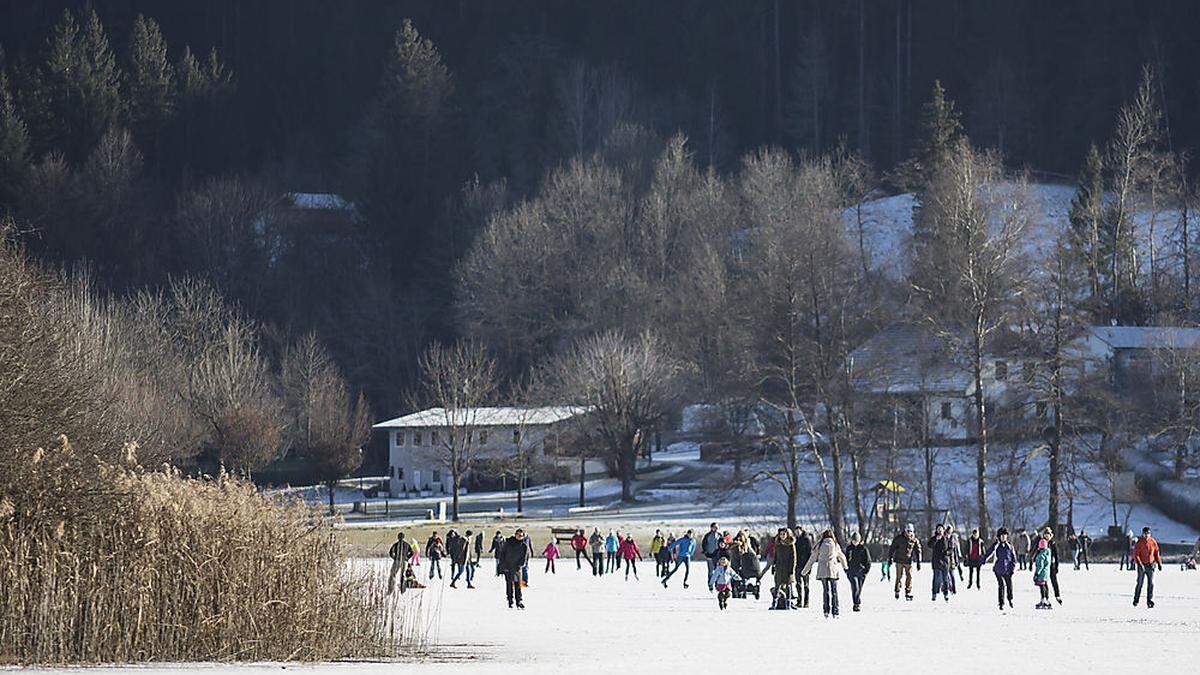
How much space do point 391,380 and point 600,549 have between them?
53273 mm

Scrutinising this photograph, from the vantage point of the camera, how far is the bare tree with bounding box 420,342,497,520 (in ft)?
231

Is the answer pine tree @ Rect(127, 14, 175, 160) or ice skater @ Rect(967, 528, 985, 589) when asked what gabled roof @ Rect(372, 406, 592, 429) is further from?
ice skater @ Rect(967, 528, 985, 589)

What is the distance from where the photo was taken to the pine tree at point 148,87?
350 ft

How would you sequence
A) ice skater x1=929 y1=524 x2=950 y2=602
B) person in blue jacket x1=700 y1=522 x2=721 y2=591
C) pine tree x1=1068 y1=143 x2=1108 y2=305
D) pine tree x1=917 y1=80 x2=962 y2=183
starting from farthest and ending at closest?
pine tree x1=917 y1=80 x2=962 y2=183
pine tree x1=1068 y1=143 x2=1108 y2=305
person in blue jacket x1=700 y1=522 x2=721 y2=591
ice skater x1=929 y1=524 x2=950 y2=602

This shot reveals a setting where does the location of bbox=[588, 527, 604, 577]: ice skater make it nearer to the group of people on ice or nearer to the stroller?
the group of people on ice

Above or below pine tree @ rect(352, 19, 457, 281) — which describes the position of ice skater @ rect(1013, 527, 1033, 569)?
below

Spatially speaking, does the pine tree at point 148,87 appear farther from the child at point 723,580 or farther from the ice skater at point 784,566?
the ice skater at point 784,566

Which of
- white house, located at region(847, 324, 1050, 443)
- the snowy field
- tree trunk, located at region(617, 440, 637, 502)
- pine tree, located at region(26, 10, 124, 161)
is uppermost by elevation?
pine tree, located at region(26, 10, 124, 161)

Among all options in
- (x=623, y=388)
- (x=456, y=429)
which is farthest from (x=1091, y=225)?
(x=456, y=429)

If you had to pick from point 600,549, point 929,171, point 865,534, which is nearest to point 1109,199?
point 929,171

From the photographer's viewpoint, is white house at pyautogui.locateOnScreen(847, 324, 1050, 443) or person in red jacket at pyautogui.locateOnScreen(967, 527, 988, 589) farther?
white house at pyautogui.locateOnScreen(847, 324, 1050, 443)

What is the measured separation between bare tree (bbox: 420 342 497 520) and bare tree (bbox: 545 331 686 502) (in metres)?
3.64

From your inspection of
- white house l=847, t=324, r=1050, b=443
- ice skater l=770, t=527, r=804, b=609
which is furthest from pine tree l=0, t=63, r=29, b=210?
ice skater l=770, t=527, r=804, b=609

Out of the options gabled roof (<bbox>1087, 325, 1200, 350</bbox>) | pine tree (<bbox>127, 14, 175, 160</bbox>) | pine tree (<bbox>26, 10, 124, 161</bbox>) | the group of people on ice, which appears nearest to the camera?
the group of people on ice
